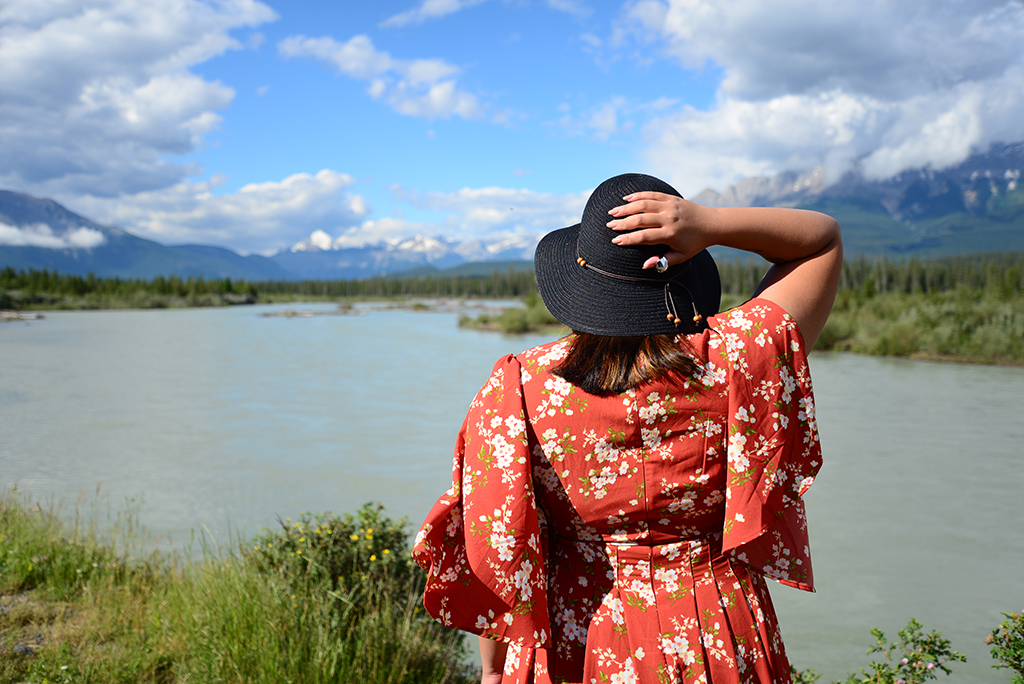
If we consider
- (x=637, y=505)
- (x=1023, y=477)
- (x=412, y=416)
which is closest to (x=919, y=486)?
(x=1023, y=477)

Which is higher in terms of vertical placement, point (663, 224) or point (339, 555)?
point (663, 224)

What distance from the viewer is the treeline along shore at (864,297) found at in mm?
23297

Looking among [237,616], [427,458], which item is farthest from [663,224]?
[427,458]

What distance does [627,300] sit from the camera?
3.40 feet

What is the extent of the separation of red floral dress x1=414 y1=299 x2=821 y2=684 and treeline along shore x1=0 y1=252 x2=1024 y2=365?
11817 millimetres

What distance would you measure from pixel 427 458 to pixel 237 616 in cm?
794

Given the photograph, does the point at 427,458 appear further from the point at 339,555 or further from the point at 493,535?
the point at 493,535

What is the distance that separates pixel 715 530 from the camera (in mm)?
1148

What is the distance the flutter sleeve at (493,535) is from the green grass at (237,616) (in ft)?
5.76

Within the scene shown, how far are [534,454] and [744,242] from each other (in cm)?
52

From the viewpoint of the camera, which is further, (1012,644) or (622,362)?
(1012,644)

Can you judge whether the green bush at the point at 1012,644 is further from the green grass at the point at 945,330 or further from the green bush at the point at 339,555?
the green grass at the point at 945,330

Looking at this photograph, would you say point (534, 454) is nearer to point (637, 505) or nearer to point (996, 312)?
point (637, 505)

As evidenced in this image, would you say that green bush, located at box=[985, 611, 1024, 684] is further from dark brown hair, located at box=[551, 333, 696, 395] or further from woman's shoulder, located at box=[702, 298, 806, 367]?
dark brown hair, located at box=[551, 333, 696, 395]
